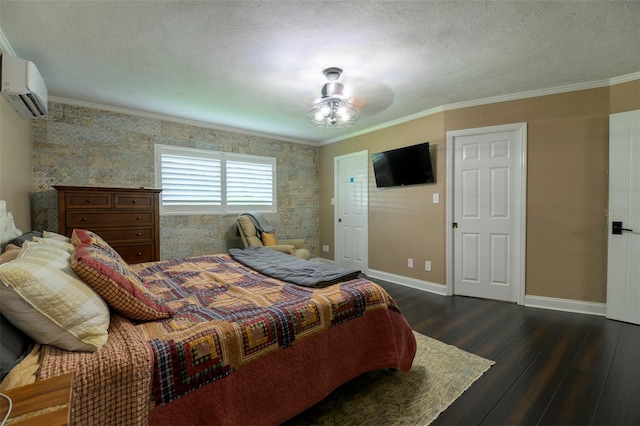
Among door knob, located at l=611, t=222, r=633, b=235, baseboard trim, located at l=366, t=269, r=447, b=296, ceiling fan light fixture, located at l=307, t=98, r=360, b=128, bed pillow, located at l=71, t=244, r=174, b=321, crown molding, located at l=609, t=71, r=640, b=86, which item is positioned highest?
crown molding, located at l=609, t=71, r=640, b=86

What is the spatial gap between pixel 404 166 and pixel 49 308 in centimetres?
380

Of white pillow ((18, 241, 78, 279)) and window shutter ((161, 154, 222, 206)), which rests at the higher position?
window shutter ((161, 154, 222, 206))

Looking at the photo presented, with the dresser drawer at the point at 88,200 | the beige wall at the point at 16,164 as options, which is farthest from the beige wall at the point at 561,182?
the beige wall at the point at 16,164

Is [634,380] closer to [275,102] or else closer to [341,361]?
[341,361]

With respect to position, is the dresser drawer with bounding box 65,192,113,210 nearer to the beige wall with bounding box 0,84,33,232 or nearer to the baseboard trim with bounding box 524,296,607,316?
the beige wall with bounding box 0,84,33,232

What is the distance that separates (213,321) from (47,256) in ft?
2.69

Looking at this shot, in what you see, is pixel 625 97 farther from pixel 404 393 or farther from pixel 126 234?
pixel 126 234

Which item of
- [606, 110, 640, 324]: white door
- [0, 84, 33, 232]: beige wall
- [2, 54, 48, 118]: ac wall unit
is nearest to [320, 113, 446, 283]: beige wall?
[606, 110, 640, 324]: white door

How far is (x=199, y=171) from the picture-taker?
4.18m

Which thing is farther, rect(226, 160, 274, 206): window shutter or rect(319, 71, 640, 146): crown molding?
rect(226, 160, 274, 206): window shutter

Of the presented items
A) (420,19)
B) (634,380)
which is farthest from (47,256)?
(634,380)

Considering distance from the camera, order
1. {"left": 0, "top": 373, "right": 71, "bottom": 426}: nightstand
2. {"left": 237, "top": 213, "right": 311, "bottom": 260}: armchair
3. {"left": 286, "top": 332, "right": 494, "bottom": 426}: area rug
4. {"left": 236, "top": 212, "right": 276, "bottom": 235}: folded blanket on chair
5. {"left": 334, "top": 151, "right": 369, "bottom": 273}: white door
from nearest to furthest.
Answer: {"left": 0, "top": 373, "right": 71, "bottom": 426}: nightstand, {"left": 286, "top": 332, "right": 494, "bottom": 426}: area rug, {"left": 237, "top": 213, "right": 311, "bottom": 260}: armchair, {"left": 236, "top": 212, "right": 276, "bottom": 235}: folded blanket on chair, {"left": 334, "top": 151, "right": 369, "bottom": 273}: white door

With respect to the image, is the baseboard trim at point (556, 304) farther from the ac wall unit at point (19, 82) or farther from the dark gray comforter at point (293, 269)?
the ac wall unit at point (19, 82)

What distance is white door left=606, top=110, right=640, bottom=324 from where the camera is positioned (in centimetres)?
262
